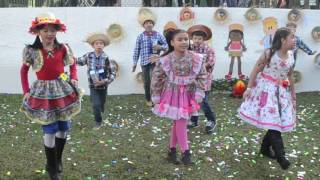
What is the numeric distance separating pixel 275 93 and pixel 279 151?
0.64 meters

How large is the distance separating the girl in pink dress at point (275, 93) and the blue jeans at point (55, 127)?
2.01m

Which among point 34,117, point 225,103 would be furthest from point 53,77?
point 225,103

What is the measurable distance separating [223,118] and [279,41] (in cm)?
298

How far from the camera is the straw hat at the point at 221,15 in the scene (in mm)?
11000

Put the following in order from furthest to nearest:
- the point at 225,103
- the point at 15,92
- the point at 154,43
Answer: the point at 15,92 → the point at 225,103 → the point at 154,43

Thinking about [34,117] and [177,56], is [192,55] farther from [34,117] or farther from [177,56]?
[34,117]

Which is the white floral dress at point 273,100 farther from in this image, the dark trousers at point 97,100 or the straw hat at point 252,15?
the straw hat at point 252,15

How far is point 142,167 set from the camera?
546 cm

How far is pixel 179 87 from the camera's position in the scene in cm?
552

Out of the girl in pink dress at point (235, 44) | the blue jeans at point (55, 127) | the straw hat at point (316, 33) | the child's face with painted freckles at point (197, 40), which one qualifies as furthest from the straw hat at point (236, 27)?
the blue jeans at point (55, 127)

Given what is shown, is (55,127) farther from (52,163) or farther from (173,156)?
(173,156)

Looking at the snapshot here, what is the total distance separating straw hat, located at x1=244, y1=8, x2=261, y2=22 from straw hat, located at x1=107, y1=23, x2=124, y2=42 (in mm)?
2820

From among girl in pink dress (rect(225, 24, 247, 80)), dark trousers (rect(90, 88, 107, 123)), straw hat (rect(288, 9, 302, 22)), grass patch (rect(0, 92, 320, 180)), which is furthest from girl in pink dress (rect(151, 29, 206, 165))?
straw hat (rect(288, 9, 302, 22))

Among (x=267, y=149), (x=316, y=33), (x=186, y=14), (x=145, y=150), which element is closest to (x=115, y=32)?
(x=186, y=14)
